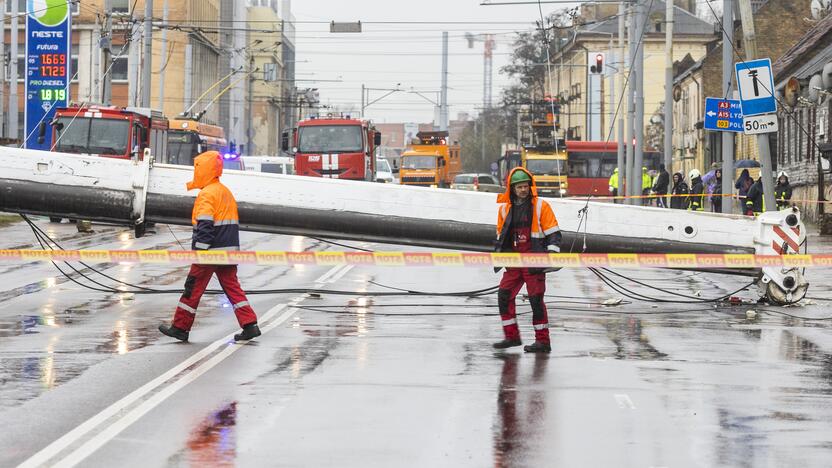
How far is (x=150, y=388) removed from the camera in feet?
34.0

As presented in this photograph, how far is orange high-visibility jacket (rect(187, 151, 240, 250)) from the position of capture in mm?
13250

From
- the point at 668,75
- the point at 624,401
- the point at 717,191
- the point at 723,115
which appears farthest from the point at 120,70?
the point at 624,401

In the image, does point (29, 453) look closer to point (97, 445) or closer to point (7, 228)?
point (97, 445)

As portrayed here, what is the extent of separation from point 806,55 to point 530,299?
37.4 metres

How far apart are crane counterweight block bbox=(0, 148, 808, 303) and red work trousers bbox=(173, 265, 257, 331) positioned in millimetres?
4422

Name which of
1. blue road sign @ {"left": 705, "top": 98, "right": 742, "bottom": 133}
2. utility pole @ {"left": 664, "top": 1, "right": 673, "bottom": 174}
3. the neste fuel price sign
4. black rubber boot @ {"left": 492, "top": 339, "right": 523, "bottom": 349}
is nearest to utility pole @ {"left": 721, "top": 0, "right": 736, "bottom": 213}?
blue road sign @ {"left": 705, "top": 98, "right": 742, "bottom": 133}

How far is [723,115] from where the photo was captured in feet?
86.2

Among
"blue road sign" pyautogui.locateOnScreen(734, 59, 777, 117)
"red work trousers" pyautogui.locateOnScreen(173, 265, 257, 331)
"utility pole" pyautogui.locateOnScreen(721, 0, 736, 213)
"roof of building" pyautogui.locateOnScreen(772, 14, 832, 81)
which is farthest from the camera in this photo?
"roof of building" pyautogui.locateOnScreen(772, 14, 832, 81)

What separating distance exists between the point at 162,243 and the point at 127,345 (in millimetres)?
17249

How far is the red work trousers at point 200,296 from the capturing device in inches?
515

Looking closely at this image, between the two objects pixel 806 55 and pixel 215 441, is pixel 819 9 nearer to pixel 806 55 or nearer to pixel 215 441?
pixel 806 55

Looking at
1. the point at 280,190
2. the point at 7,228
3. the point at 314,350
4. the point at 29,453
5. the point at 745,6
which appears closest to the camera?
the point at 29,453

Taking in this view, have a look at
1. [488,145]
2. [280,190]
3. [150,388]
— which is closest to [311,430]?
[150,388]

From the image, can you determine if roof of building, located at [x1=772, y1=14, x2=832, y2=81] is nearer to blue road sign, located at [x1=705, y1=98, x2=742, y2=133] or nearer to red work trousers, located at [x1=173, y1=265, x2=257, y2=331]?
blue road sign, located at [x1=705, y1=98, x2=742, y2=133]
